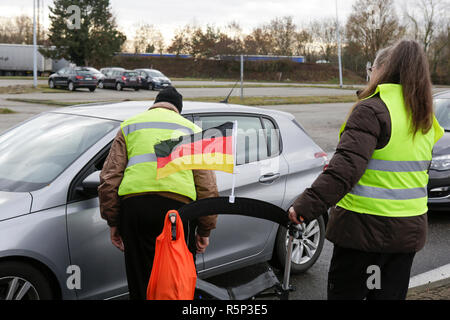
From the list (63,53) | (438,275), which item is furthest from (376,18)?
(438,275)

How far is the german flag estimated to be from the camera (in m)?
2.66

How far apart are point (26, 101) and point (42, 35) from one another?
162ft

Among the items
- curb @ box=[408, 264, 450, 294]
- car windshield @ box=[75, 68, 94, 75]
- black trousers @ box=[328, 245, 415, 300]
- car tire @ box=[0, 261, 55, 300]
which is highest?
car windshield @ box=[75, 68, 94, 75]

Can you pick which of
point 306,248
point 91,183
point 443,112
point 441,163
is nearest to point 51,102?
point 443,112

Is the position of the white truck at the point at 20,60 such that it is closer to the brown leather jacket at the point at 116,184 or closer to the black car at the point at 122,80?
the black car at the point at 122,80

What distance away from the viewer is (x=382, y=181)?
→ 99.8 inches

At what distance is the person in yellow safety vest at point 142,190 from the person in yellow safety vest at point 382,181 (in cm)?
68

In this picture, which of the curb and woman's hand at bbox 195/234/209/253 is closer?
woman's hand at bbox 195/234/209/253

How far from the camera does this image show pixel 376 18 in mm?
62219

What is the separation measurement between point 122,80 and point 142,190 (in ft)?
112

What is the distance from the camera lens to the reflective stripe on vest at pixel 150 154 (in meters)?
2.84

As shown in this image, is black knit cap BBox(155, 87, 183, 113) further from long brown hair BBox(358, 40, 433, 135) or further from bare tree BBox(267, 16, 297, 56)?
bare tree BBox(267, 16, 297, 56)

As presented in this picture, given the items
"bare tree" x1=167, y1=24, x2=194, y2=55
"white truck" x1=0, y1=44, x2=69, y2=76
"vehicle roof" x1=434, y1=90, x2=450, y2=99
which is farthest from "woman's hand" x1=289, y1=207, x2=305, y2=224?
"bare tree" x1=167, y1=24, x2=194, y2=55

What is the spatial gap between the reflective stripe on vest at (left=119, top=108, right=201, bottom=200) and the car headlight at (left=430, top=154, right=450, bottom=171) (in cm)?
470
